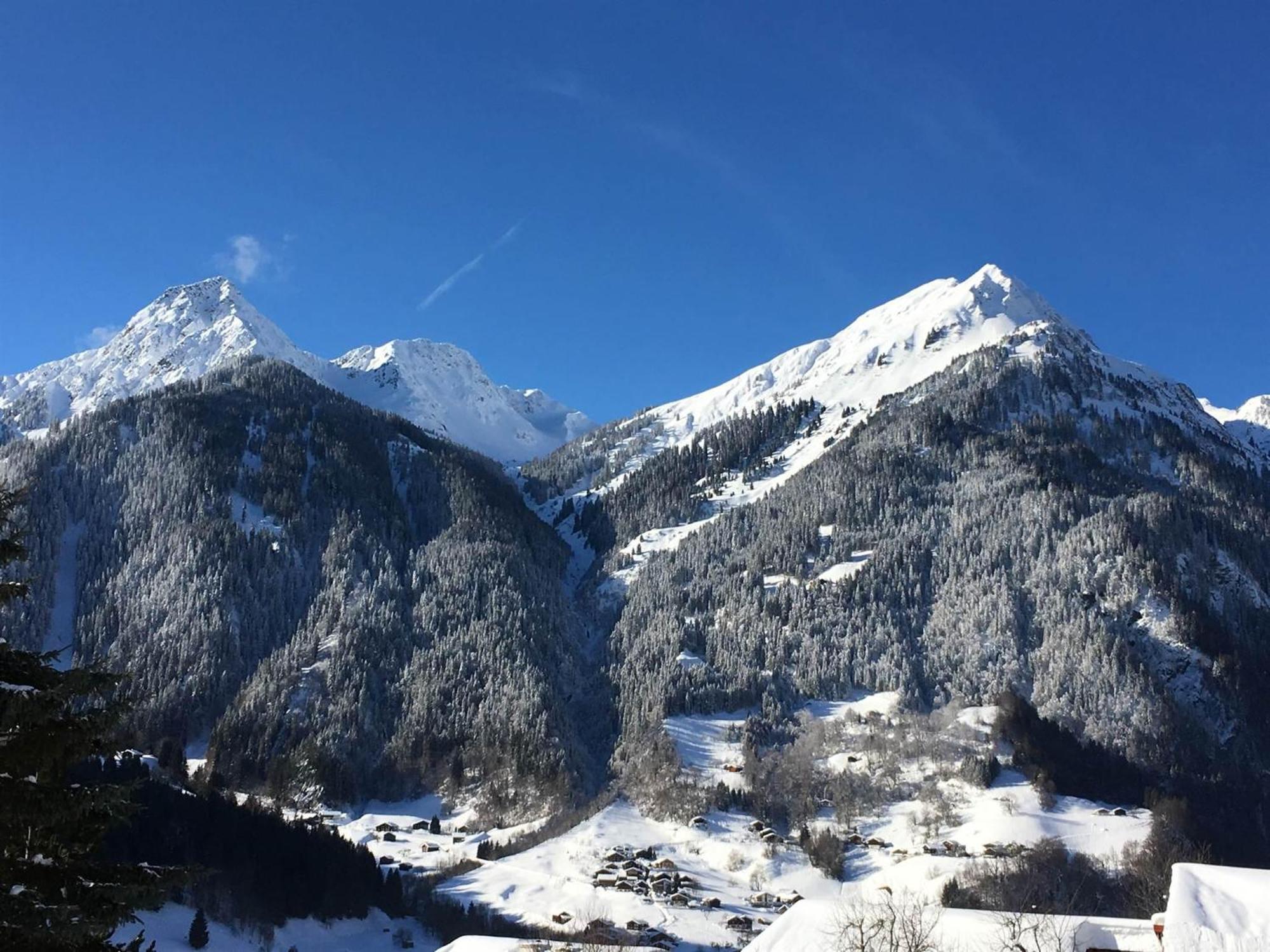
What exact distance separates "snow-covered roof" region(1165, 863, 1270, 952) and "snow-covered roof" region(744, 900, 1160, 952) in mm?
2602

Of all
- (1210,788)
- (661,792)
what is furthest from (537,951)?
(1210,788)

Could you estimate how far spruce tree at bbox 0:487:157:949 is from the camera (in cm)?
1964

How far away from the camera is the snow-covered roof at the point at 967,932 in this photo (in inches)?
1414

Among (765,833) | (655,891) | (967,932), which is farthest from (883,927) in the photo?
(765,833)

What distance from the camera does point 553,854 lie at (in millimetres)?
171625

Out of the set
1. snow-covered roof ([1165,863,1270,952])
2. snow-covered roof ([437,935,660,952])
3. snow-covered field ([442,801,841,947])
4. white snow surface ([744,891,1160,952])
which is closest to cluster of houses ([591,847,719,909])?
snow-covered field ([442,801,841,947])

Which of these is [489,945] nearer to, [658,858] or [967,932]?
[967,932]

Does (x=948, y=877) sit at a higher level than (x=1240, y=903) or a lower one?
lower

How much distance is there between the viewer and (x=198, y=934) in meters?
104

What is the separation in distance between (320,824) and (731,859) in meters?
66.7

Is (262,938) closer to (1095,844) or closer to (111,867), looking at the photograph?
(111,867)

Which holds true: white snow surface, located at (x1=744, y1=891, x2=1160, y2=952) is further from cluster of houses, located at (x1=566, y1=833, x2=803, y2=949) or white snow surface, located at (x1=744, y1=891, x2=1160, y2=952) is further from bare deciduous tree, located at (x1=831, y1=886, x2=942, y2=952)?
cluster of houses, located at (x1=566, y1=833, x2=803, y2=949)

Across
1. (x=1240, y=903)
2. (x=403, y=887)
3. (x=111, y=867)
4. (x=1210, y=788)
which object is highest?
(x=111, y=867)

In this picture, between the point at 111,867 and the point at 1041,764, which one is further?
the point at 1041,764
